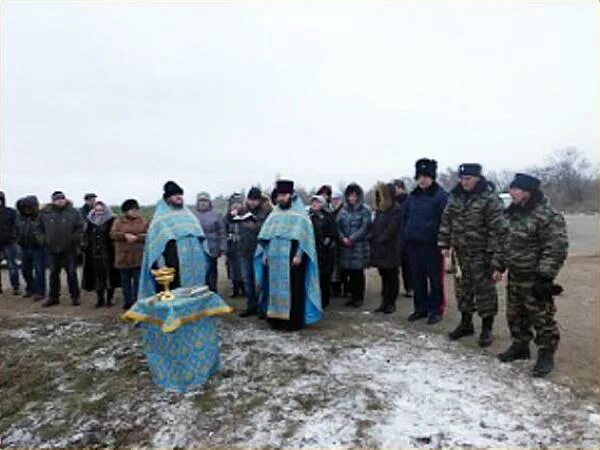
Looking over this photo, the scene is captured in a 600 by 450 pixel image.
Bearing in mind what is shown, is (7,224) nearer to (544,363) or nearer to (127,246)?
(127,246)

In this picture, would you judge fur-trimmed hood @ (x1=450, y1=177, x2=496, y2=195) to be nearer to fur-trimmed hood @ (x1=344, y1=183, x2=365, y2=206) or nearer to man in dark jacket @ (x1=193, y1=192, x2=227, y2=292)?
fur-trimmed hood @ (x1=344, y1=183, x2=365, y2=206)

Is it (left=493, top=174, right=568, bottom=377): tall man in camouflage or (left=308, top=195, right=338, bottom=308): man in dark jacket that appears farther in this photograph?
(left=308, top=195, right=338, bottom=308): man in dark jacket

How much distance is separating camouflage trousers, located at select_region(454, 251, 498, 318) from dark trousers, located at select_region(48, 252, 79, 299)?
5680 millimetres

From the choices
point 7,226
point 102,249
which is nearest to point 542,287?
point 102,249

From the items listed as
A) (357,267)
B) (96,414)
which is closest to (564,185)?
(357,267)

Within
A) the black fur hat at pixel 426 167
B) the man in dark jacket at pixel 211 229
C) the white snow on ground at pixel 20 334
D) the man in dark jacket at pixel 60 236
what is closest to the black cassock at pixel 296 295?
the black fur hat at pixel 426 167

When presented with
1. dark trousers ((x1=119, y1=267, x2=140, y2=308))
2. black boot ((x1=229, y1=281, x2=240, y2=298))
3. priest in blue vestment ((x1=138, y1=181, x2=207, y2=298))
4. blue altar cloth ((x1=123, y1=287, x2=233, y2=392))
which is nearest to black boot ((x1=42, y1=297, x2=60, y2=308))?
dark trousers ((x1=119, y1=267, x2=140, y2=308))

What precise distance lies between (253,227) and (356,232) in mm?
1355

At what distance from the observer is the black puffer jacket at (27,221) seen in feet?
28.8

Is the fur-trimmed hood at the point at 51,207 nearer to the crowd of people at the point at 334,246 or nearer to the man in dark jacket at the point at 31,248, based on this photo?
the crowd of people at the point at 334,246

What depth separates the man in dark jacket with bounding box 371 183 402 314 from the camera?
6844 mm

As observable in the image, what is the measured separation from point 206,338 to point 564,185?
208 ft

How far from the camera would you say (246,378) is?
477 centimetres

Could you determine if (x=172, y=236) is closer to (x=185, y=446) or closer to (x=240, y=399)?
(x=240, y=399)
